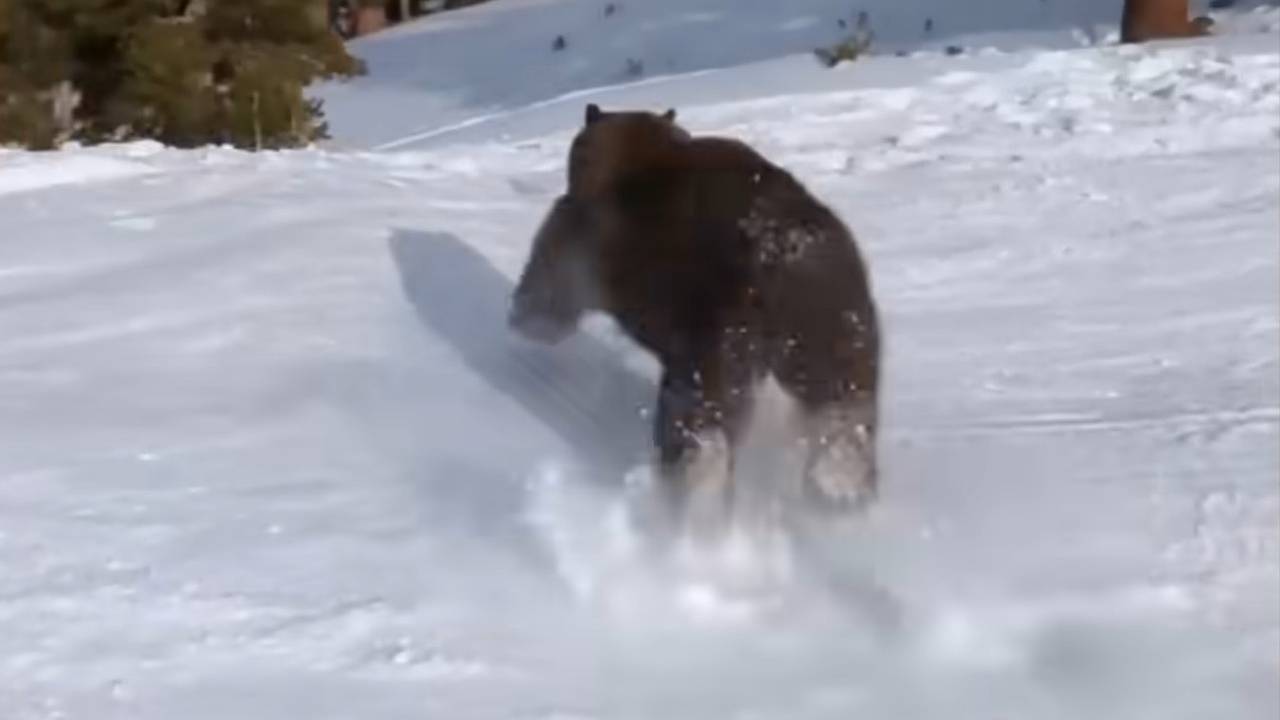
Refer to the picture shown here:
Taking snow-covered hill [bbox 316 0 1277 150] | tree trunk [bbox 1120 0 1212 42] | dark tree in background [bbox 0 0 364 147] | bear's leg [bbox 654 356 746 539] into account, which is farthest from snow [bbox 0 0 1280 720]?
snow-covered hill [bbox 316 0 1277 150]

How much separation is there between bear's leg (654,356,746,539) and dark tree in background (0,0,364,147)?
30.3 ft

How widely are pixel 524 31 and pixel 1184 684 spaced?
22.5 m

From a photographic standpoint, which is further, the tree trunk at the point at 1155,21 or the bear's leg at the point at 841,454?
the tree trunk at the point at 1155,21

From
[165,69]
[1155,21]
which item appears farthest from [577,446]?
[1155,21]

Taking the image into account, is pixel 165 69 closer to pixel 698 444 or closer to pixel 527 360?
pixel 527 360

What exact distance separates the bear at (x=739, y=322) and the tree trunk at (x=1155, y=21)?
31.1ft

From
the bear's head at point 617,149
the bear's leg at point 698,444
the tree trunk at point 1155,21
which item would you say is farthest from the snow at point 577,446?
the tree trunk at point 1155,21

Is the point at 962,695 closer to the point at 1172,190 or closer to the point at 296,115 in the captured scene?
the point at 1172,190

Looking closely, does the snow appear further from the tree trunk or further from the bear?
the tree trunk

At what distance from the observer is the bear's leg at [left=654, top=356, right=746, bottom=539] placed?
5.95 m

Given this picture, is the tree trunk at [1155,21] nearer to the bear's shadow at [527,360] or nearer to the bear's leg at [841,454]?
the bear's shadow at [527,360]

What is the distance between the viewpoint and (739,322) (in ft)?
19.3

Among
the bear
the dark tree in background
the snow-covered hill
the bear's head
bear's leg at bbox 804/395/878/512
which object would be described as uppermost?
the bear's head

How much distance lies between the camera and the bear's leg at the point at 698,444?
595cm
